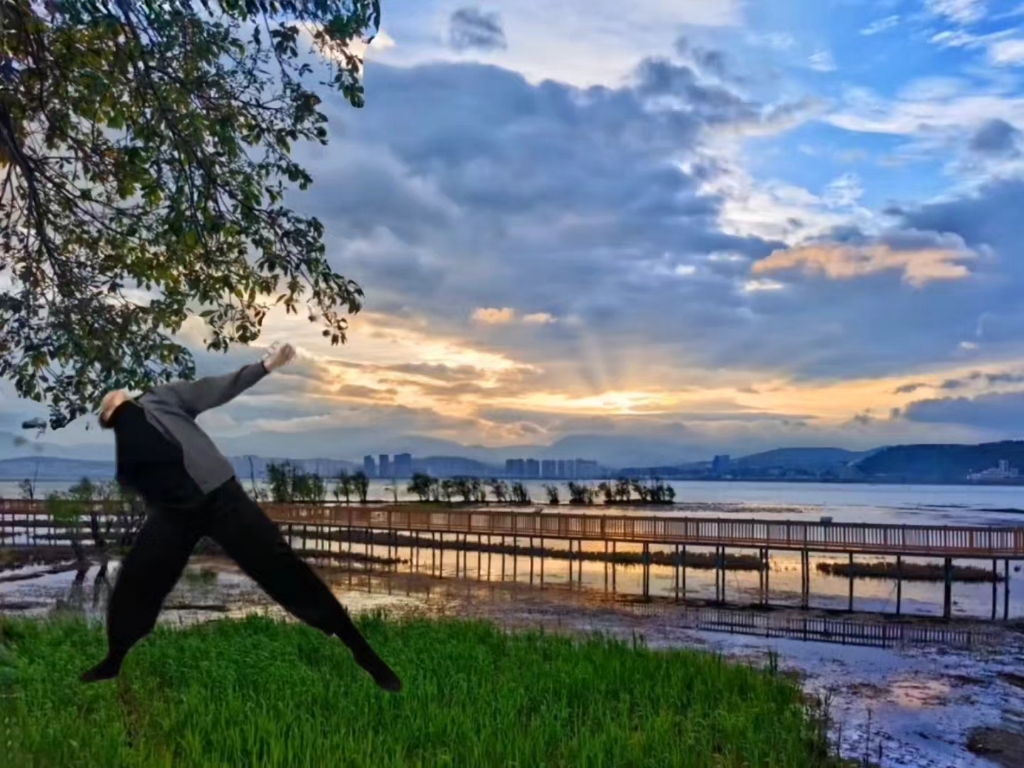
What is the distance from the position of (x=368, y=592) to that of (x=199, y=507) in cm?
2226

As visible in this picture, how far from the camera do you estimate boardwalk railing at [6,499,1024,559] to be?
24.2 meters

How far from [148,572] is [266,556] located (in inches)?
19.0

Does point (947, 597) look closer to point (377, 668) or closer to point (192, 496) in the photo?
point (377, 668)

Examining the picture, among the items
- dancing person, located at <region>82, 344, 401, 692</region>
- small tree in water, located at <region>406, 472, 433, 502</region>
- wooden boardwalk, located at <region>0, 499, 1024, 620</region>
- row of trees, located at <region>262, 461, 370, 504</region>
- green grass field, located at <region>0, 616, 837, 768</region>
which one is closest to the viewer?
dancing person, located at <region>82, 344, 401, 692</region>

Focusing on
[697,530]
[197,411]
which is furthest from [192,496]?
[697,530]

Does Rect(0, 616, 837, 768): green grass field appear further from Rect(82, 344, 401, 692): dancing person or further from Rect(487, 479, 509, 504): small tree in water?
Rect(487, 479, 509, 504): small tree in water

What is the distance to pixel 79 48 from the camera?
20.3 feet

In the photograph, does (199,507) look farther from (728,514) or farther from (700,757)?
(728,514)

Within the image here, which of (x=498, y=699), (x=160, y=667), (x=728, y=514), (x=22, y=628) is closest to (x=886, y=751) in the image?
(x=498, y=699)

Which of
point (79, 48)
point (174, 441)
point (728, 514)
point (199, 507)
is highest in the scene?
point (79, 48)

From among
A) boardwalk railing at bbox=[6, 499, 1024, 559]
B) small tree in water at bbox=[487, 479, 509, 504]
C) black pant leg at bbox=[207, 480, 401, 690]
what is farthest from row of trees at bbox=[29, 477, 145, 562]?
small tree in water at bbox=[487, 479, 509, 504]

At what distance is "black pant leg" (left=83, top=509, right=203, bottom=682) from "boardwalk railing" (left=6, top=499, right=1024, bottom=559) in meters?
20.2

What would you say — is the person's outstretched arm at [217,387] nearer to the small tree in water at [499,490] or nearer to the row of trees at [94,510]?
the row of trees at [94,510]

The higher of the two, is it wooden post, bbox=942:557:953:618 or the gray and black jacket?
the gray and black jacket
